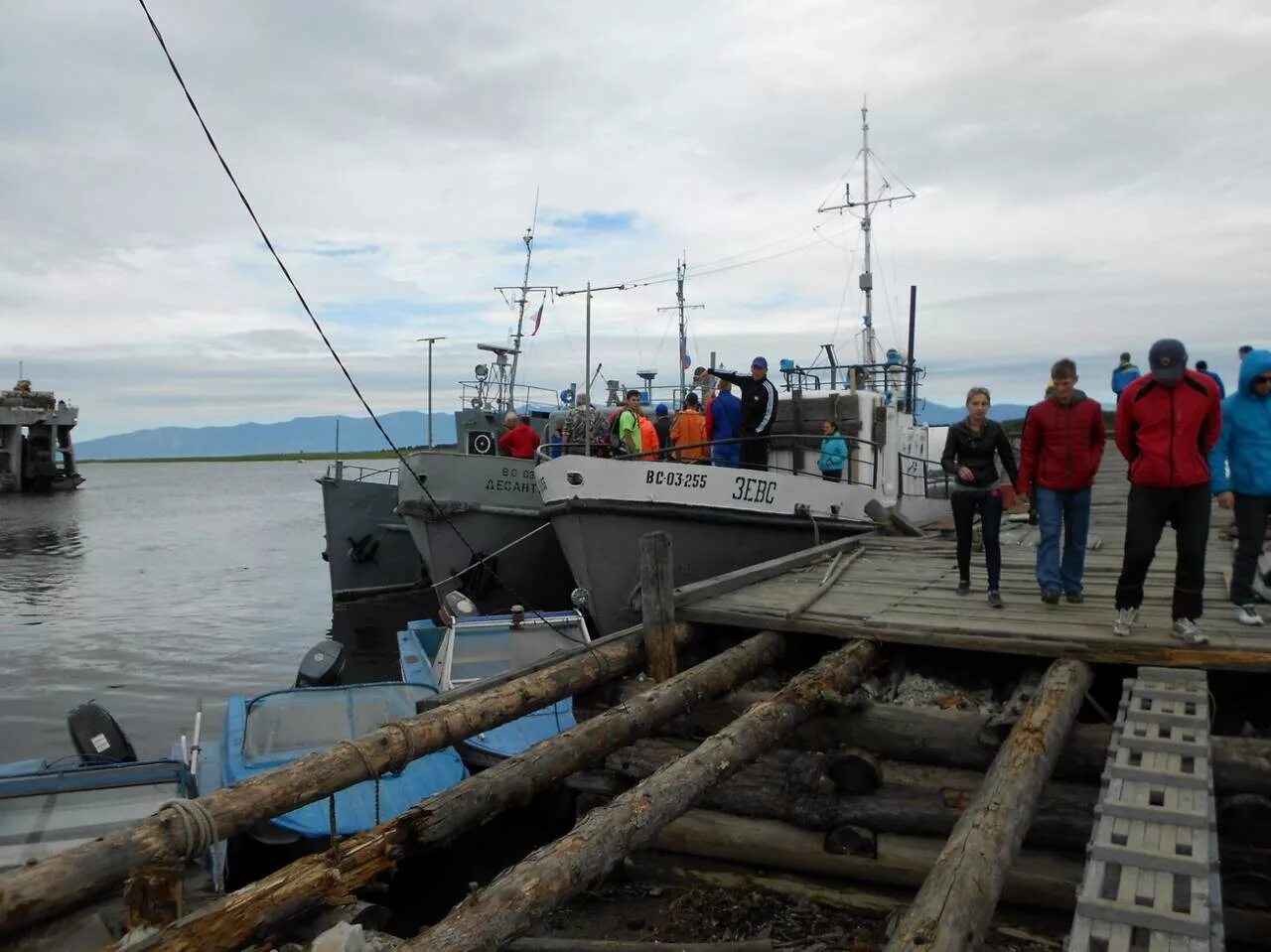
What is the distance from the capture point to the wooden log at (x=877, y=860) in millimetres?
4953

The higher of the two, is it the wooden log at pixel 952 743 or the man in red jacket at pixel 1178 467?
the man in red jacket at pixel 1178 467

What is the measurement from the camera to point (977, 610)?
695 cm

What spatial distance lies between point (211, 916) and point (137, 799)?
3.61 m

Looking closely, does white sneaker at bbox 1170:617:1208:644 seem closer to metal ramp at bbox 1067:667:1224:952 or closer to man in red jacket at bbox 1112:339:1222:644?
man in red jacket at bbox 1112:339:1222:644

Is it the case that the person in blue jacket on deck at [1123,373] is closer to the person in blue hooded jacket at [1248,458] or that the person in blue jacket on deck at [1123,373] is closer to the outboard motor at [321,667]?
the person in blue hooded jacket at [1248,458]

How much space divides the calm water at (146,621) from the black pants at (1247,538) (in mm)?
10905

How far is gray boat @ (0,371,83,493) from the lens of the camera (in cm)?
6230

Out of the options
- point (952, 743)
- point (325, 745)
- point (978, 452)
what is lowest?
point (325, 745)

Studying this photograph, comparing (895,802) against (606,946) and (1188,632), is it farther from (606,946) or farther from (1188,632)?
(606,946)

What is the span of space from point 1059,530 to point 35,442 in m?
74.4

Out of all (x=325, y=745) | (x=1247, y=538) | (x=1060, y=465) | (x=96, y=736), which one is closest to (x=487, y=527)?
(x=325, y=745)

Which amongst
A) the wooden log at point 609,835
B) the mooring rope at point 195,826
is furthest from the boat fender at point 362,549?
the mooring rope at point 195,826

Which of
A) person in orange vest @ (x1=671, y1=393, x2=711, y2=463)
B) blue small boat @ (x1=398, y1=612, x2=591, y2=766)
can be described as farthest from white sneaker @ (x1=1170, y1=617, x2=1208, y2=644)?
person in orange vest @ (x1=671, y1=393, x2=711, y2=463)

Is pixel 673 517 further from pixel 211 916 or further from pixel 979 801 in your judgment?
pixel 211 916
